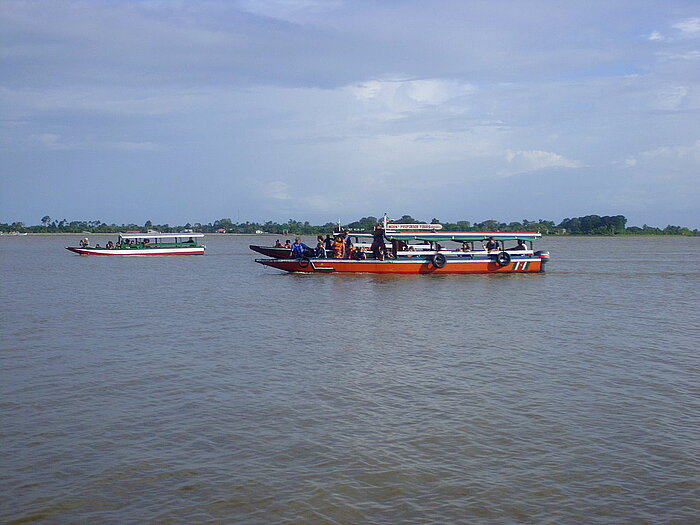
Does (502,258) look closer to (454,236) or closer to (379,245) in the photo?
(454,236)

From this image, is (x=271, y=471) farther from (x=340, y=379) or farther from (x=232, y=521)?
(x=340, y=379)

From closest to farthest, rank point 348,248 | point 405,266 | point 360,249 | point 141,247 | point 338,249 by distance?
1. point 405,266
2. point 338,249
3. point 348,248
4. point 360,249
5. point 141,247

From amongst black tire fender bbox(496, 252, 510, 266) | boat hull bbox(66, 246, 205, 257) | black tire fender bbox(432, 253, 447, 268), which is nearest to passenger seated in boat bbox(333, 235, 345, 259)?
black tire fender bbox(432, 253, 447, 268)

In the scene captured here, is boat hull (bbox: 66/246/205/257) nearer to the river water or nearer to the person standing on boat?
the person standing on boat

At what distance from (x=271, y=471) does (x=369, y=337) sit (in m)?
9.90

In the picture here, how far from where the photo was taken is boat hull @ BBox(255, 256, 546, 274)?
3631cm

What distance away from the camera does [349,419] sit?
10.4m

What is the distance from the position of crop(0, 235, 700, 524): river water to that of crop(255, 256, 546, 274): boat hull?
1412cm

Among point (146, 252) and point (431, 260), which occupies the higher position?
point (431, 260)

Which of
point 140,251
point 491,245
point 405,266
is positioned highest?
point 491,245

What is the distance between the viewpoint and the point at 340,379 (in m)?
13.0

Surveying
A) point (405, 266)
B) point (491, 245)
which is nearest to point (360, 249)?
point (405, 266)

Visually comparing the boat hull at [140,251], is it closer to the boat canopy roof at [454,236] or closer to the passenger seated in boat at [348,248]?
the passenger seated in boat at [348,248]

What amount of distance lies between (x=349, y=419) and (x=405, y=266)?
87.3ft
